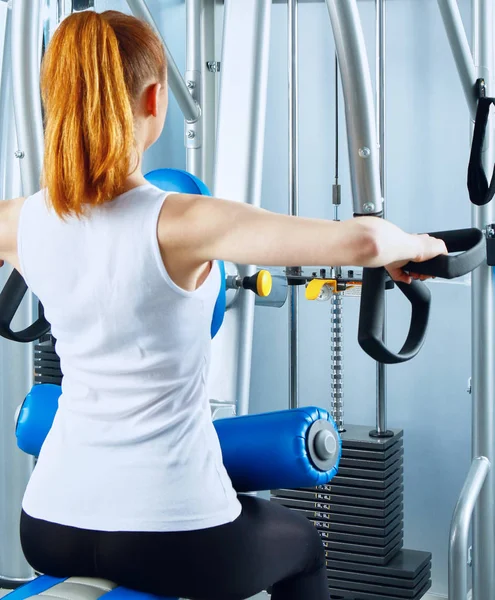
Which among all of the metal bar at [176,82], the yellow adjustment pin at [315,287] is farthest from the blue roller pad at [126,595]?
the metal bar at [176,82]

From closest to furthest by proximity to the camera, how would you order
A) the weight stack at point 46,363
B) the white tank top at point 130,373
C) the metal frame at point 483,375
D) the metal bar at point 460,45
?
the white tank top at point 130,373 → the metal bar at point 460,45 → the metal frame at point 483,375 → the weight stack at point 46,363

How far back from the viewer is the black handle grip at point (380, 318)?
125 cm

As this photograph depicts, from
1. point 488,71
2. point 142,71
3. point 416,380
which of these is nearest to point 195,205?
point 142,71

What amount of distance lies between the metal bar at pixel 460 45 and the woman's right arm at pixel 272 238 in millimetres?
968

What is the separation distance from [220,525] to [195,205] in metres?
0.48

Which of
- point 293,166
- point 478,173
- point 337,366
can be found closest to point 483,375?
point 337,366

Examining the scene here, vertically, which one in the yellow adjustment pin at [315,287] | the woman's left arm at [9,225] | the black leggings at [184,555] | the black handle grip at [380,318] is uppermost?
the woman's left arm at [9,225]

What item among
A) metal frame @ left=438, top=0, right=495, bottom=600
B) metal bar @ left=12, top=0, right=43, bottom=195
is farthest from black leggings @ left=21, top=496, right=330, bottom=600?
metal frame @ left=438, top=0, right=495, bottom=600

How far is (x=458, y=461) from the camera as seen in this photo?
9.32 feet

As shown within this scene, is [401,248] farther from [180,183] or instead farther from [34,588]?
[34,588]

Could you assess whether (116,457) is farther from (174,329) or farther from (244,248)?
(244,248)

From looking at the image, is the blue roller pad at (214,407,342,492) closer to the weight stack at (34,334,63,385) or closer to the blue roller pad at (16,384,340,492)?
the blue roller pad at (16,384,340,492)

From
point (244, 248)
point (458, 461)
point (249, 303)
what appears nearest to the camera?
point (244, 248)

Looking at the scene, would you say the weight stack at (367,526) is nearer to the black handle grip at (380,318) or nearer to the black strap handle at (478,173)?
the black strap handle at (478,173)
